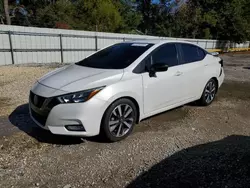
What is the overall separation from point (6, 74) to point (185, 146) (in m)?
8.02

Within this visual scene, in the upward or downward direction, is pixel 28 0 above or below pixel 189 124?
above

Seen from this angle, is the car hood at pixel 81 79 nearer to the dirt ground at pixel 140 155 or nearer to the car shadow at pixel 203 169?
the dirt ground at pixel 140 155

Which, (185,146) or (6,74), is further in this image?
(6,74)

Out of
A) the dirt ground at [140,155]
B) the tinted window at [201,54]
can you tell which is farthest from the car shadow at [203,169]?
the tinted window at [201,54]

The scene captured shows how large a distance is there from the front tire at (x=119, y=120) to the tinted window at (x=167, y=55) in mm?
1023

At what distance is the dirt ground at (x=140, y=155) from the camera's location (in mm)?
2494

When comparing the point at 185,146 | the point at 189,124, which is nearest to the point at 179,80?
the point at 189,124

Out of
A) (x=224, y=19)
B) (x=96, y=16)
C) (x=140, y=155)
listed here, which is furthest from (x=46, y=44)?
(x=224, y=19)

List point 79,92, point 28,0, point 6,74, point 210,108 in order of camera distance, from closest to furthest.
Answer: point 79,92
point 210,108
point 6,74
point 28,0

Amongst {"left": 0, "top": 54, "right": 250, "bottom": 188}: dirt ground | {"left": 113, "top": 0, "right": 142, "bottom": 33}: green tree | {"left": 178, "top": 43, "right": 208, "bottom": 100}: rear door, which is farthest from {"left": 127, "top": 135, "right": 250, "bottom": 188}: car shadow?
{"left": 113, "top": 0, "right": 142, "bottom": 33}: green tree

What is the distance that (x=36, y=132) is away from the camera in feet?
12.0

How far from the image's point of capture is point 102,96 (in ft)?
10.0

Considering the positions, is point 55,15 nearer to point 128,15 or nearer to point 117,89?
point 128,15

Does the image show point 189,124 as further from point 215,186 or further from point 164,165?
point 215,186
